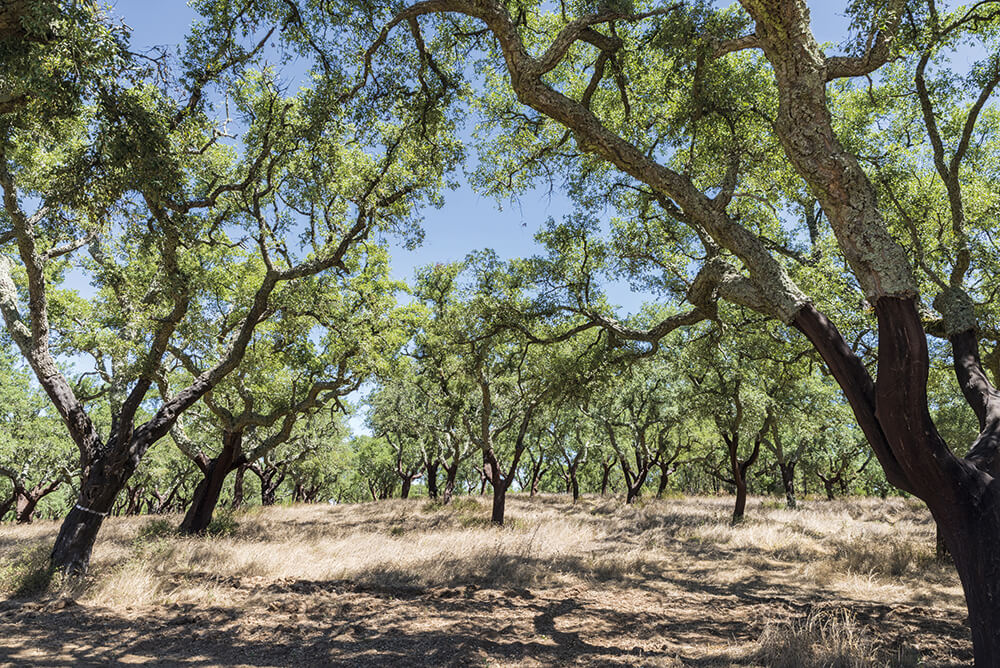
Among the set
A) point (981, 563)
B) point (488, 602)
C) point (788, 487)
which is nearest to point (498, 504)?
point (488, 602)

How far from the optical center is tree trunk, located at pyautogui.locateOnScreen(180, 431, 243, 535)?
13430mm

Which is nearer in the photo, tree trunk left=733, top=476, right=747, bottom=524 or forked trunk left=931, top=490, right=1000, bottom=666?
forked trunk left=931, top=490, right=1000, bottom=666

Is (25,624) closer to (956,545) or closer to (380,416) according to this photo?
(956,545)

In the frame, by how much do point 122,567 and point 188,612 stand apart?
108 inches

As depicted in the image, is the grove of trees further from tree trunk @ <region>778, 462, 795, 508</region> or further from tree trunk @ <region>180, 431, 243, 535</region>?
tree trunk @ <region>778, 462, 795, 508</region>

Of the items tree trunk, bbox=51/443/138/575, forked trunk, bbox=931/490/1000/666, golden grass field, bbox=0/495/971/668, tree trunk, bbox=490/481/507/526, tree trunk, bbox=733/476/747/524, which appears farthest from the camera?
tree trunk, bbox=733/476/747/524

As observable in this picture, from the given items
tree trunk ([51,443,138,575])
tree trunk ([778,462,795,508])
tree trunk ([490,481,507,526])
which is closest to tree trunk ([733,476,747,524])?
tree trunk ([778,462,795,508])

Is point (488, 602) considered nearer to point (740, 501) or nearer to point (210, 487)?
point (210, 487)

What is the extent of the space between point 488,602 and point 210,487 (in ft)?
33.0

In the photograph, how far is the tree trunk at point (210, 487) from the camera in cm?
1343

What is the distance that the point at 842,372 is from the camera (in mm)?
4656

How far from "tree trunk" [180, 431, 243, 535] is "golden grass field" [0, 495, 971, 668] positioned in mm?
870

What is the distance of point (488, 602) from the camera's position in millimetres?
7402

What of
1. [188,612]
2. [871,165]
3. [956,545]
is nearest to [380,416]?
[188,612]
